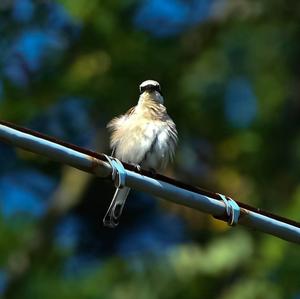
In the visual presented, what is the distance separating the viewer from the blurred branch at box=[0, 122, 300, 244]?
5.56m

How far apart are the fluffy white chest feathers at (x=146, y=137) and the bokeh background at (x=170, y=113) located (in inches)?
220

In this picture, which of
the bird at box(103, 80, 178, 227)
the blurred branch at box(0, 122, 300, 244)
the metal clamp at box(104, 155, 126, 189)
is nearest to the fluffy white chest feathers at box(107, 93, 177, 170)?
the bird at box(103, 80, 178, 227)

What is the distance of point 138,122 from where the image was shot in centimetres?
829

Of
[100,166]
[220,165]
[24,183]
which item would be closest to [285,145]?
[220,165]

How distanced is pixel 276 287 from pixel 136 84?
3279mm

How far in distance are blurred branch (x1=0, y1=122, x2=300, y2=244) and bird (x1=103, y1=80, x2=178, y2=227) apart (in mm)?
1759

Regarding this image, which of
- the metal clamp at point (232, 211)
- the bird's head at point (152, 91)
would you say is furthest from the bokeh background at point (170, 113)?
the metal clamp at point (232, 211)

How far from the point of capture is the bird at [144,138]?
7977 mm

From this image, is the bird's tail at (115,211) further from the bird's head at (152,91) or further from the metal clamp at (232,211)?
the metal clamp at (232,211)

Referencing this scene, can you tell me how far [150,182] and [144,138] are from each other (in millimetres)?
2267

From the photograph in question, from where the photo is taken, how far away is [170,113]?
52.1ft

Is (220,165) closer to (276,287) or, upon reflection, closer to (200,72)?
(200,72)

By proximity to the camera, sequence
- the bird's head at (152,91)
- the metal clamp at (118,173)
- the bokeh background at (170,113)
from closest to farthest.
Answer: the metal clamp at (118,173)
the bird's head at (152,91)
the bokeh background at (170,113)

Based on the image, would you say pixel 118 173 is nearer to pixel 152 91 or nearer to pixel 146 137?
pixel 146 137
